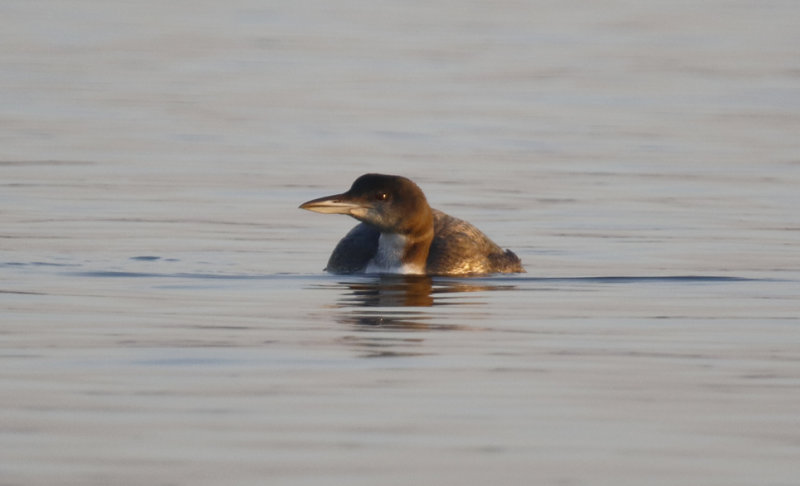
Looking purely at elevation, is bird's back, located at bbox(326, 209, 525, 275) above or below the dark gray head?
below

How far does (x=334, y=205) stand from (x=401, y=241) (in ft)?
2.08

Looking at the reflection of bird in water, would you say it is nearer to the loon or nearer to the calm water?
the calm water

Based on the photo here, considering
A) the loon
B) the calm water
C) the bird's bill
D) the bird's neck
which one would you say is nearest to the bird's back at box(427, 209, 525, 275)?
the loon

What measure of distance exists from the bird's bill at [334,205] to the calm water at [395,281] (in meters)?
0.43

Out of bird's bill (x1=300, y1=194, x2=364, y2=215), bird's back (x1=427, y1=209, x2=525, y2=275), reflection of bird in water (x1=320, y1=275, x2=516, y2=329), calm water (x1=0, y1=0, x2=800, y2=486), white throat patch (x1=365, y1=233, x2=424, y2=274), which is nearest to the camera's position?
calm water (x1=0, y1=0, x2=800, y2=486)

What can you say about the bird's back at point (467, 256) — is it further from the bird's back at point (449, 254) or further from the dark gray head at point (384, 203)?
the dark gray head at point (384, 203)

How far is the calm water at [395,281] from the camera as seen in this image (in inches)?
258

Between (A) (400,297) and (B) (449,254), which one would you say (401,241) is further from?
(A) (400,297)

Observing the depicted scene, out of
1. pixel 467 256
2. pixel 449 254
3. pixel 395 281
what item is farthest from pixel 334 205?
pixel 467 256

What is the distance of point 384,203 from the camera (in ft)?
39.5

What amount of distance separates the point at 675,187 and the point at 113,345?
343 inches

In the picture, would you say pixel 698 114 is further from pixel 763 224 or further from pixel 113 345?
pixel 113 345

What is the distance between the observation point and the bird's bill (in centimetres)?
1170

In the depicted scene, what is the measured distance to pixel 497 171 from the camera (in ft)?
57.7
